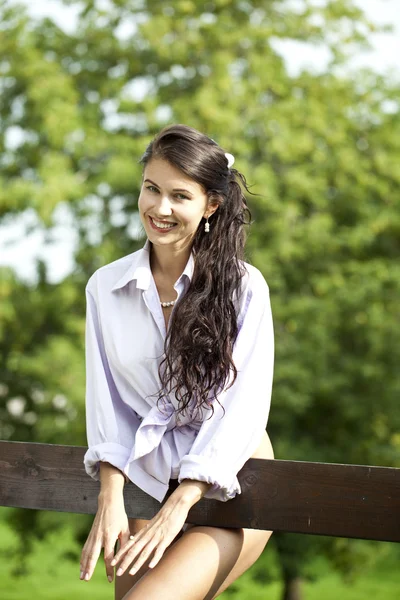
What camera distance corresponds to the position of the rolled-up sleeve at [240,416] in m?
1.92

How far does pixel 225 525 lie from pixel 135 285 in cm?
61

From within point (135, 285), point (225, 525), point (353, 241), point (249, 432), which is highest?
point (135, 285)

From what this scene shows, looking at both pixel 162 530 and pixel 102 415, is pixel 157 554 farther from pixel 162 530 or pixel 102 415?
pixel 102 415

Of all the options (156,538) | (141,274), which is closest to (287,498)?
(156,538)

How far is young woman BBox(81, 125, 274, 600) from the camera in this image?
6.34ft

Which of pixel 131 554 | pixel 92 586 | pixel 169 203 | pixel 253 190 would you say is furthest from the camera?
pixel 92 586

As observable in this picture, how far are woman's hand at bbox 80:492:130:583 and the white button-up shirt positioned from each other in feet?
0.30

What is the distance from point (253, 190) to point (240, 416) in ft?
17.0

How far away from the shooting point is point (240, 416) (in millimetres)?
1979

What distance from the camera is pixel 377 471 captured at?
6.22ft

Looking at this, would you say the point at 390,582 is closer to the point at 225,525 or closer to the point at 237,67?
the point at 237,67

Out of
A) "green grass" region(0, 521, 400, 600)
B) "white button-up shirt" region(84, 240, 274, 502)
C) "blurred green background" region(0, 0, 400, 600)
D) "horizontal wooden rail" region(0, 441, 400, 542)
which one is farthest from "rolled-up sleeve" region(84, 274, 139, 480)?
"green grass" region(0, 521, 400, 600)

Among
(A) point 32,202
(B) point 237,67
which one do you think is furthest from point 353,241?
(A) point 32,202

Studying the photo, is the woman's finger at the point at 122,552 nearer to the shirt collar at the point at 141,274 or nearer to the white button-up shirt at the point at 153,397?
the white button-up shirt at the point at 153,397
